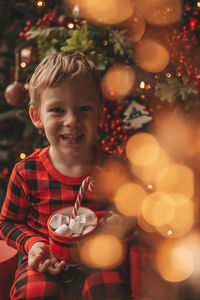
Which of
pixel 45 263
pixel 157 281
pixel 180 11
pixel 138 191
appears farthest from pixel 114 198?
pixel 180 11

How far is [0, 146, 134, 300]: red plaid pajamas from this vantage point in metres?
0.67

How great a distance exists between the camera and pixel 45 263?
66 centimetres

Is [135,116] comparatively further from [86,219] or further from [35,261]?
[35,261]

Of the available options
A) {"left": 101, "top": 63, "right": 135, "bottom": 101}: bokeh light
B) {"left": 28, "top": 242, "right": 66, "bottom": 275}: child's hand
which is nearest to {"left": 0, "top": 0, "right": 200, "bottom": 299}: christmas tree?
{"left": 101, "top": 63, "right": 135, "bottom": 101}: bokeh light

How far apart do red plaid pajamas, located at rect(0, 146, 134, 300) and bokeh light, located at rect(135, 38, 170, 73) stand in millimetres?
303

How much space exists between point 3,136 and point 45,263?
1185 millimetres

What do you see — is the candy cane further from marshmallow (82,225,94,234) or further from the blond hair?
the blond hair

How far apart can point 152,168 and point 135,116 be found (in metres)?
0.20

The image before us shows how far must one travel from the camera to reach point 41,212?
30.4 inches

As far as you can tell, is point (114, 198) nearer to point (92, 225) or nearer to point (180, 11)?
point (92, 225)

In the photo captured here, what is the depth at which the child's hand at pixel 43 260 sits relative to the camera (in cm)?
66

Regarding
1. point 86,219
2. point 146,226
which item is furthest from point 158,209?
point 86,219

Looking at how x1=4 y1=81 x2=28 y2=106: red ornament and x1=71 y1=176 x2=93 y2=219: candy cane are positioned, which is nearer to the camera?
x1=71 y1=176 x2=93 y2=219: candy cane

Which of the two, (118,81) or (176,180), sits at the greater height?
(118,81)
